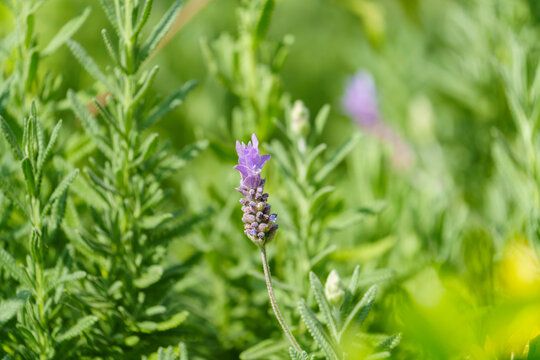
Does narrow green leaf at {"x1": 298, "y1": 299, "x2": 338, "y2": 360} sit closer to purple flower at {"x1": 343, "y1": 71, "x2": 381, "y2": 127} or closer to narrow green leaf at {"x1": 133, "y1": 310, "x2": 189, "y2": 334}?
narrow green leaf at {"x1": 133, "y1": 310, "x2": 189, "y2": 334}

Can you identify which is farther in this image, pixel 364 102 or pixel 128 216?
pixel 364 102

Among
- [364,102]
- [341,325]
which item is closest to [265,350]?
[341,325]

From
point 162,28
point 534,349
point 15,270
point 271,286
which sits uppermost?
point 162,28

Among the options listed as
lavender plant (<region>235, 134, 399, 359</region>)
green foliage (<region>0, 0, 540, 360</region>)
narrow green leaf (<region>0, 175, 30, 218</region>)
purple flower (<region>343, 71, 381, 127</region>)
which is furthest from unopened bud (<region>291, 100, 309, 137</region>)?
purple flower (<region>343, 71, 381, 127</region>)

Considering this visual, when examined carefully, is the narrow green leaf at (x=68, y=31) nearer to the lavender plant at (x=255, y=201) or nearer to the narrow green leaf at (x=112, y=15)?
the narrow green leaf at (x=112, y=15)

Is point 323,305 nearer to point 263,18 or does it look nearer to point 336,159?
point 336,159

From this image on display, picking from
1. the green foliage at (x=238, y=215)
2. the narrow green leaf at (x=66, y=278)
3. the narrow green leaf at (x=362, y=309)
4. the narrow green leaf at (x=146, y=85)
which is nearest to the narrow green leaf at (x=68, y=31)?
the green foliage at (x=238, y=215)

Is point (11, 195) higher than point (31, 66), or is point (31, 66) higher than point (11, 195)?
point (31, 66)
